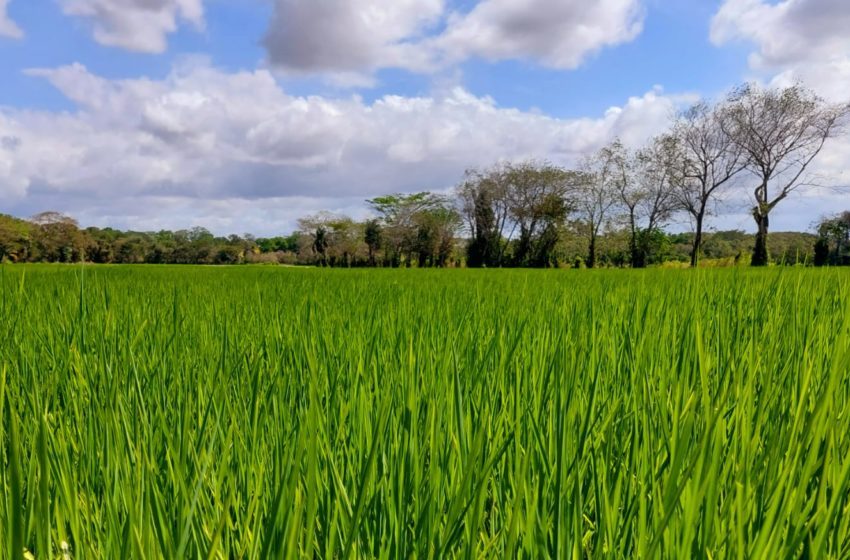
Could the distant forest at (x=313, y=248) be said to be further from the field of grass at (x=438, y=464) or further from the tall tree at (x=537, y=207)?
the field of grass at (x=438, y=464)

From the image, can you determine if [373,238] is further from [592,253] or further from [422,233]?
[592,253]

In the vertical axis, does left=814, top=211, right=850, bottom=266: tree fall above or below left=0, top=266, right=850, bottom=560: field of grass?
above

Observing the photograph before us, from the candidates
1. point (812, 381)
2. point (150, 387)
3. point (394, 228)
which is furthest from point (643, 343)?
point (394, 228)

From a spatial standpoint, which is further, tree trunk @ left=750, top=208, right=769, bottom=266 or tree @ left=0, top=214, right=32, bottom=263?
tree @ left=0, top=214, right=32, bottom=263

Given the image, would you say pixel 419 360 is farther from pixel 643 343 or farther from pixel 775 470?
pixel 775 470

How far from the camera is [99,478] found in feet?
2.86

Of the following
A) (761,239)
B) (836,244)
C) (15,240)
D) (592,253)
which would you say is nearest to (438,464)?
(836,244)

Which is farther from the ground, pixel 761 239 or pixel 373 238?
pixel 373 238

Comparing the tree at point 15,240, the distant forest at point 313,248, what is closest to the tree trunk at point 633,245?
the distant forest at point 313,248

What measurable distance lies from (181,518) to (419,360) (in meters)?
0.71

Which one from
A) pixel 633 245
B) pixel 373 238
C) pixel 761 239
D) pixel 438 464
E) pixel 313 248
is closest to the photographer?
pixel 438 464

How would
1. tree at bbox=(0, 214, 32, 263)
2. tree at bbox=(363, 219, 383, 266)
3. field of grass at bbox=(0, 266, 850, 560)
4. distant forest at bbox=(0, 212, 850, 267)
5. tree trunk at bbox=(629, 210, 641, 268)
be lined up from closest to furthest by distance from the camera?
1. field of grass at bbox=(0, 266, 850, 560)
2. tree trunk at bbox=(629, 210, 641, 268)
3. distant forest at bbox=(0, 212, 850, 267)
4. tree at bbox=(0, 214, 32, 263)
5. tree at bbox=(363, 219, 383, 266)

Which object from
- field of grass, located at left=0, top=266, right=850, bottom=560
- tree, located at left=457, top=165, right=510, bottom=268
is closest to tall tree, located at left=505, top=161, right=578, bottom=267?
tree, located at left=457, top=165, right=510, bottom=268

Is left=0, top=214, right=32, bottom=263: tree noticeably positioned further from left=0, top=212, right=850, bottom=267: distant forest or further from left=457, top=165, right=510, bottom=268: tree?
left=457, top=165, right=510, bottom=268: tree
